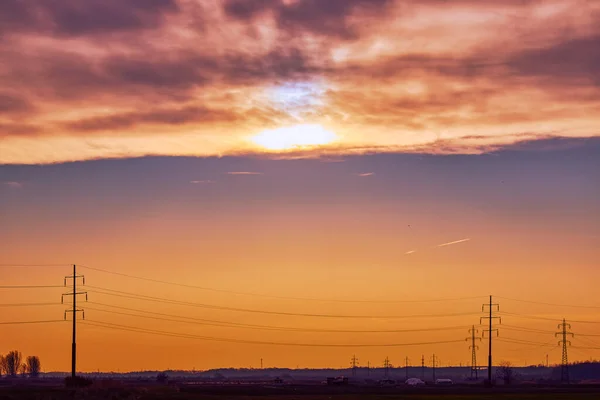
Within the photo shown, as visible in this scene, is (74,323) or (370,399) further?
(74,323)

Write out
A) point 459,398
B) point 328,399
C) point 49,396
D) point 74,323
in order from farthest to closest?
1. point 74,323
2. point 459,398
3. point 328,399
4. point 49,396

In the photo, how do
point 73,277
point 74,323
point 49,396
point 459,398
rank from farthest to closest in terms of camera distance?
1. point 73,277
2. point 74,323
3. point 459,398
4. point 49,396

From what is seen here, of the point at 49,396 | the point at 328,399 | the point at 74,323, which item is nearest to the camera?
the point at 49,396

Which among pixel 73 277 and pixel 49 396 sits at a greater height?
pixel 73 277

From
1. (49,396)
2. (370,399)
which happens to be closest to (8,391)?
(49,396)

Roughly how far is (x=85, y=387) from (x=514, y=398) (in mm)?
61962

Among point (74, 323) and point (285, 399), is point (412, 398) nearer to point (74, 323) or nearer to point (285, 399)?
point (285, 399)

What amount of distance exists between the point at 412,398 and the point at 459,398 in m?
7.41

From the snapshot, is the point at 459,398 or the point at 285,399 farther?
the point at 459,398

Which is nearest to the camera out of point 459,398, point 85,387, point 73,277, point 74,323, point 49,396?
point 49,396

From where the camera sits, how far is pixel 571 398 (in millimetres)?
131625

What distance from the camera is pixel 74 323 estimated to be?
498 feet

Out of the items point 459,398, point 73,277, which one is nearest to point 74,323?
point 73,277

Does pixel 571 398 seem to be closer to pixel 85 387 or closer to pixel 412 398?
pixel 412 398
